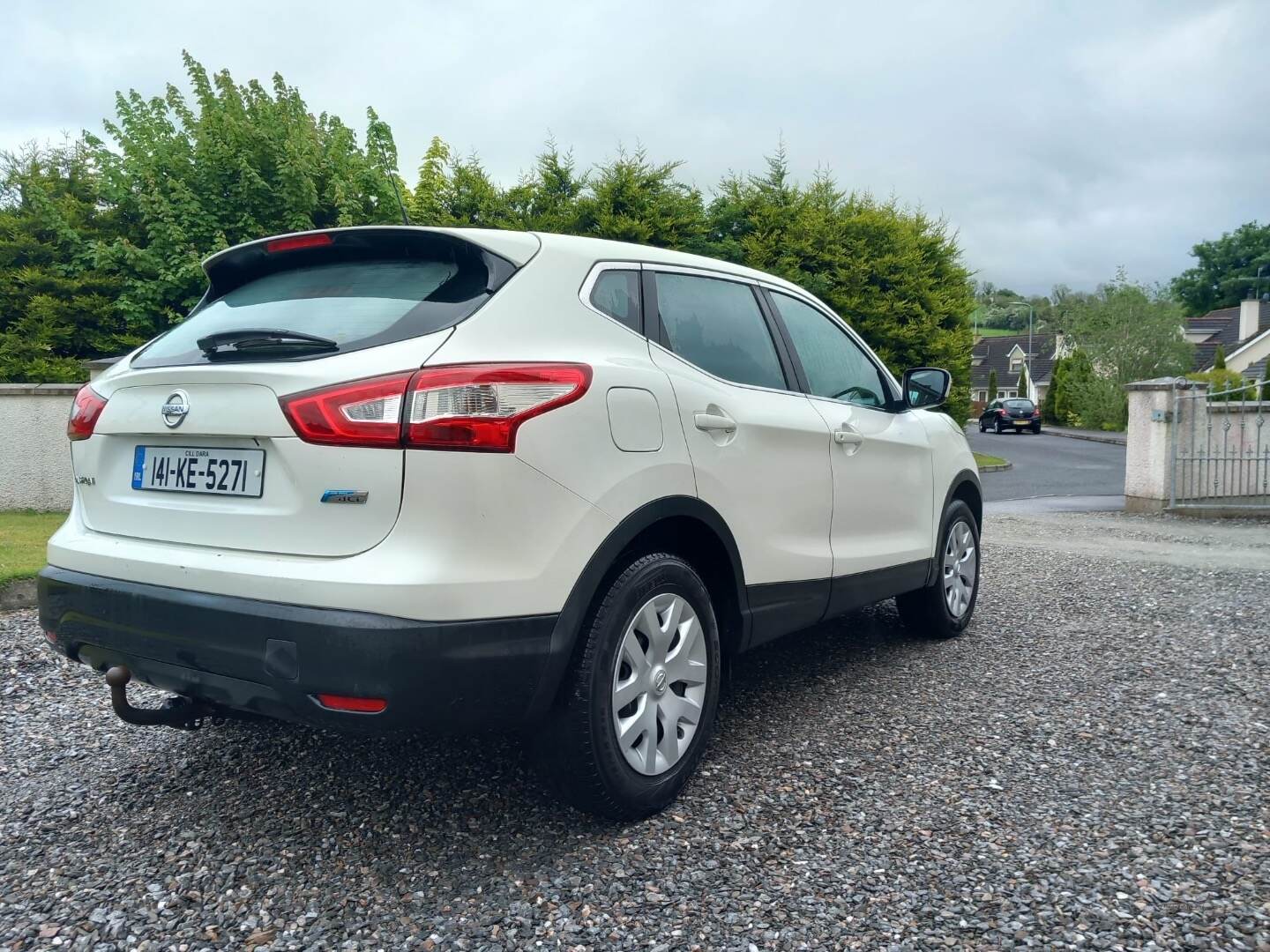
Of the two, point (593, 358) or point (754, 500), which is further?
point (754, 500)

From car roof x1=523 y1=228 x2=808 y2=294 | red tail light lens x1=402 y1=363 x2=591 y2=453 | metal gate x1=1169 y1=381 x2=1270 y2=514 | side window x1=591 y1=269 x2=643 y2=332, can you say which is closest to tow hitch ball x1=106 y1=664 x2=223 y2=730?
red tail light lens x1=402 y1=363 x2=591 y2=453

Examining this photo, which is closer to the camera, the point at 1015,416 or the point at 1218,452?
the point at 1218,452

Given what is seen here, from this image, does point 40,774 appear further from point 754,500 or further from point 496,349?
point 754,500

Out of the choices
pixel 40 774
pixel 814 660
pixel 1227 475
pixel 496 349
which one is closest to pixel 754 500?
pixel 496 349

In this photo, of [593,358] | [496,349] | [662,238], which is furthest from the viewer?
[662,238]

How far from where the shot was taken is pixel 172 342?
3162mm

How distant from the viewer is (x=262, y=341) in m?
2.77

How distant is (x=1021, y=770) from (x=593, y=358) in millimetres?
2078

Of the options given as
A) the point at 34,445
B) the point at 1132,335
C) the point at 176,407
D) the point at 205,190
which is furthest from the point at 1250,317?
the point at 176,407

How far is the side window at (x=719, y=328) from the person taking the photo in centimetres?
349

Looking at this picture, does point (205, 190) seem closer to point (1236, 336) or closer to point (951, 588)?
point (951, 588)

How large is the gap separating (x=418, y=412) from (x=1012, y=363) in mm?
91593

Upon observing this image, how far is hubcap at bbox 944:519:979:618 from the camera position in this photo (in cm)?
536

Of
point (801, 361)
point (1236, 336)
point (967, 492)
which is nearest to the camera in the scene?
point (801, 361)
